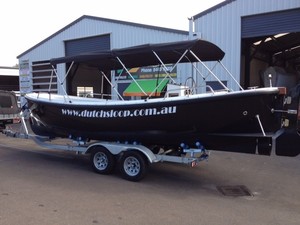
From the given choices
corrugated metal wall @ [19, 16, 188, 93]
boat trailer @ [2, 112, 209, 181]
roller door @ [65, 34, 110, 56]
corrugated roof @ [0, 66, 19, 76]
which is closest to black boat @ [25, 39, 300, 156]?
boat trailer @ [2, 112, 209, 181]

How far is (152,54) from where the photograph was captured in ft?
25.5

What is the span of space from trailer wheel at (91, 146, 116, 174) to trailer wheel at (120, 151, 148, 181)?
1.04 feet

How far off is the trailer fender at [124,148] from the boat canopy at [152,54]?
1940mm

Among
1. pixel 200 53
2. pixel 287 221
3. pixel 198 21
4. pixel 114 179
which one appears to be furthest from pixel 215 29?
pixel 287 221

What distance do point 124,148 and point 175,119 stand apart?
131 cm

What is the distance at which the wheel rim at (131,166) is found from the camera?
22.7 ft

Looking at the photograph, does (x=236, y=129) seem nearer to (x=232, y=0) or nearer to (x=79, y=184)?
(x=79, y=184)

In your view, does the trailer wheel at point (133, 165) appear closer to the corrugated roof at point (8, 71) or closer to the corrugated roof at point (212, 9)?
the corrugated roof at point (212, 9)

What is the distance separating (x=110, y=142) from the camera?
762cm

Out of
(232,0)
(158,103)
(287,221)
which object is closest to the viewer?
(287,221)

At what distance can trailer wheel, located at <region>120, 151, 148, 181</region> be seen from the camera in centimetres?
681

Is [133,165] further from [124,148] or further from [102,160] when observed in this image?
[102,160]

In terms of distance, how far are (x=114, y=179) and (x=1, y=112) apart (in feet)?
23.9

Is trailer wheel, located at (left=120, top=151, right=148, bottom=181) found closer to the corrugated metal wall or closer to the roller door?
the corrugated metal wall
